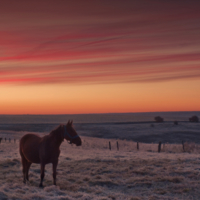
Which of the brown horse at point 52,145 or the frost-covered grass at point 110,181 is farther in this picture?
the brown horse at point 52,145

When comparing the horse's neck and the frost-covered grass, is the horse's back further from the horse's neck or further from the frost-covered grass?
the frost-covered grass

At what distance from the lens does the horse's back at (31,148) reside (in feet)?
37.0

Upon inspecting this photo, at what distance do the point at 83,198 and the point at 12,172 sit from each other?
22.0 feet

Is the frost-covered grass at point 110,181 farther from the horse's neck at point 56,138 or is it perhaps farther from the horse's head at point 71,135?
the horse's head at point 71,135

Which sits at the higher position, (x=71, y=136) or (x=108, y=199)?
(x=71, y=136)

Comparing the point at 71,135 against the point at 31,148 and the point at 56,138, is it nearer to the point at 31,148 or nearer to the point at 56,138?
the point at 56,138

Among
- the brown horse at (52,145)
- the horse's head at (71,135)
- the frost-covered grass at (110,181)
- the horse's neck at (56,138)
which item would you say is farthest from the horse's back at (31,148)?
the horse's head at (71,135)

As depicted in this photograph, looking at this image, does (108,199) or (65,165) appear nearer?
(108,199)

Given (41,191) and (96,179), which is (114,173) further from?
(41,191)

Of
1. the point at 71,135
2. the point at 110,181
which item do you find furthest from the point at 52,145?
the point at 110,181

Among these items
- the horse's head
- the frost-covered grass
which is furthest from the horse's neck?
the frost-covered grass

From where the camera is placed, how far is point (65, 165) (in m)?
15.9

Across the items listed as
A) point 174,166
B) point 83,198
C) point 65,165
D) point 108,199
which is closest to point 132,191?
point 108,199

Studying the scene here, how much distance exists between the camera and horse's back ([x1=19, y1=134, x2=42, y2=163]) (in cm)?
1129
